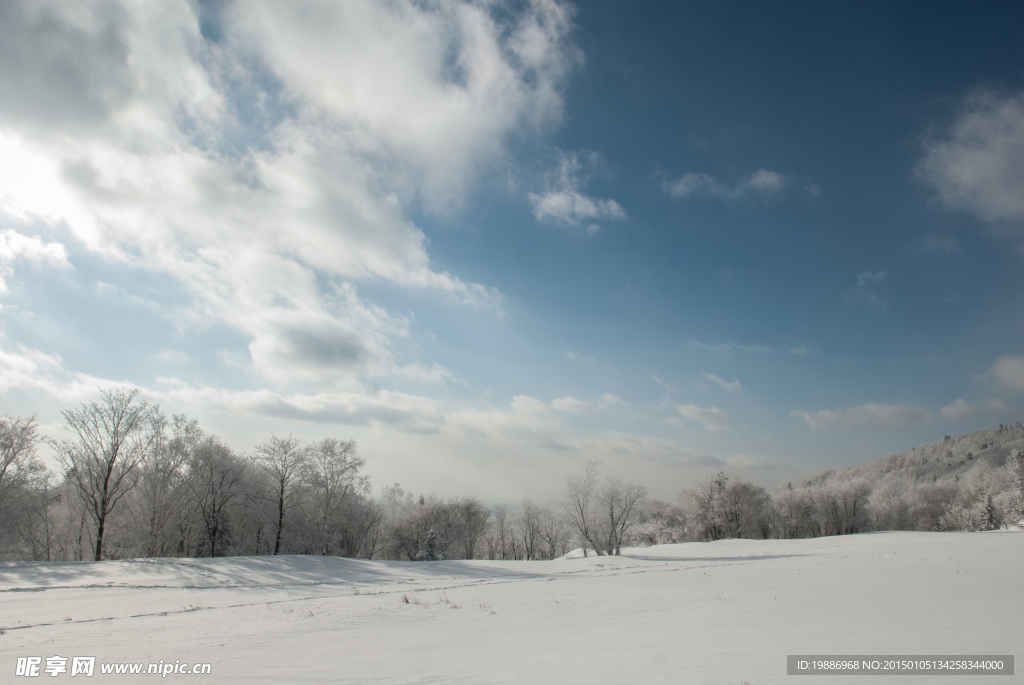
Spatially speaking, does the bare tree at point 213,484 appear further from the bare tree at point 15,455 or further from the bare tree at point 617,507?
the bare tree at point 617,507

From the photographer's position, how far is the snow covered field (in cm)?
641

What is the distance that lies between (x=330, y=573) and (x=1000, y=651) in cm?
2433

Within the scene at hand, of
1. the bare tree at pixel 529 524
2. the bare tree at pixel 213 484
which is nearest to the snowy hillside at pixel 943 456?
the bare tree at pixel 529 524

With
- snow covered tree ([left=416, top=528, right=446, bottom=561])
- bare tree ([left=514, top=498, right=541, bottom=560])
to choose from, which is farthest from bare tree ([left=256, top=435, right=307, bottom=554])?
bare tree ([left=514, top=498, right=541, bottom=560])

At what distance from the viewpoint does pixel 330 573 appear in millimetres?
22859

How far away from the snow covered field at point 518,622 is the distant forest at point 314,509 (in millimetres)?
14838

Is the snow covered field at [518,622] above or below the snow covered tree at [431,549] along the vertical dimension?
above

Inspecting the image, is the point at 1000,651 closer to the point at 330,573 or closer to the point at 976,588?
the point at 976,588

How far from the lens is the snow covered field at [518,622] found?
6.41 meters

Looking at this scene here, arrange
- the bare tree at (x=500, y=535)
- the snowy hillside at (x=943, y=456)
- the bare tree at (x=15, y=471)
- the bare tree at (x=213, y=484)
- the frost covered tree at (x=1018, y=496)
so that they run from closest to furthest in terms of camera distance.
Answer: the bare tree at (x=15, y=471), the bare tree at (x=213, y=484), the frost covered tree at (x=1018, y=496), the bare tree at (x=500, y=535), the snowy hillside at (x=943, y=456)

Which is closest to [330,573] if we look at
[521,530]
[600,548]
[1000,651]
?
[1000,651]

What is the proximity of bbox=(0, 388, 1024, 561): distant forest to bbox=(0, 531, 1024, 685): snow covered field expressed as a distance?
584 inches

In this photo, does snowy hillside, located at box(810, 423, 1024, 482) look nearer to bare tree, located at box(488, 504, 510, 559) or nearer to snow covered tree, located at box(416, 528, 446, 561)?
bare tree, located at box(488, 504, 510, 559)

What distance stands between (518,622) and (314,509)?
122ft
